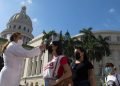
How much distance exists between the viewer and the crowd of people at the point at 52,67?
178 inches

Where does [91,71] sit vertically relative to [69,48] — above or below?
below

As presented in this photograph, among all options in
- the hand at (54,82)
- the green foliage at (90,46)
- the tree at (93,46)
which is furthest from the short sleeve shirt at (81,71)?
the tree at (93,46)

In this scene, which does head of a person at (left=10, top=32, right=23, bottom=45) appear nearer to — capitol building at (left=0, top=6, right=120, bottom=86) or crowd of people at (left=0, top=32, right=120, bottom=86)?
crowd of people at (left=0, top=32, right=120, bottom=86)

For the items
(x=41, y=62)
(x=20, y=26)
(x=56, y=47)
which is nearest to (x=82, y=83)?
(x=56, y=47)

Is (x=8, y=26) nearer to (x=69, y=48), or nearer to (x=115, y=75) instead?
(x=69, y=48)

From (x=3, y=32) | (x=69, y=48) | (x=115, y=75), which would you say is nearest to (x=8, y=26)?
(x=3, y=32)

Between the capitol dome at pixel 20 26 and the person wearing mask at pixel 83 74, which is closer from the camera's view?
the person wearing mask at pixel 83 74

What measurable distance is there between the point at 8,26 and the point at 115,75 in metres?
90.3

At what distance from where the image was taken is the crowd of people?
453cm

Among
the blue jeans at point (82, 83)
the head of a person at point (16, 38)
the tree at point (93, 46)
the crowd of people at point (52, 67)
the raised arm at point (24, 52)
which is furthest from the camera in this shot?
the tree at point (93, 46)

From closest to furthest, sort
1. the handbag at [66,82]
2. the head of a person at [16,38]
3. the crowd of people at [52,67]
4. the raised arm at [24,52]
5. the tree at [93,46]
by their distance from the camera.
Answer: the handbag at [66,82] → the crowd of people at [52,67] → the raised arm at [24,52] → the head of a person at [16,38] → the tree at [93,46]

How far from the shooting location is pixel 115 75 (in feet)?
25.1

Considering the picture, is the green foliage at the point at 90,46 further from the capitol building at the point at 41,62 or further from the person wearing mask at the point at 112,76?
the person wearing mask at the point at 112,76

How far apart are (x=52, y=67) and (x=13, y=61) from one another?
822mm
